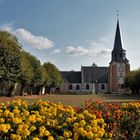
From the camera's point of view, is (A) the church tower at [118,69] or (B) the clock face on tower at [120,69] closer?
(A) the church tower at [118,69]

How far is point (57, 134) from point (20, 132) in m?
1.02

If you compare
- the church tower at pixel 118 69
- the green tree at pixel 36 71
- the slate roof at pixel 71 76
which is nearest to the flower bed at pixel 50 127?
the green tree at pixel 36 71

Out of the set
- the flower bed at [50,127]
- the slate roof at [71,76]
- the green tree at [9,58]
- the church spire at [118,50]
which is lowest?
the flower bed at [50,127]

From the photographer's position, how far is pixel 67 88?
424ft

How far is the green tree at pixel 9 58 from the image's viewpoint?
44153 millimetres

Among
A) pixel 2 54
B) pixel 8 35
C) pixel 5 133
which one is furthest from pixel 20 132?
pixel 8 35

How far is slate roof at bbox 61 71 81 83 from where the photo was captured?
129625 mm

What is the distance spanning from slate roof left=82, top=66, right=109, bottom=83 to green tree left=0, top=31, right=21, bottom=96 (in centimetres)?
8175

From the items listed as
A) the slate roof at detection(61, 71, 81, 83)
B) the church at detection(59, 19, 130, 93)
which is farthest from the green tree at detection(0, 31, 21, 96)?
the slate roof at detection(61, 71, 81, 83)

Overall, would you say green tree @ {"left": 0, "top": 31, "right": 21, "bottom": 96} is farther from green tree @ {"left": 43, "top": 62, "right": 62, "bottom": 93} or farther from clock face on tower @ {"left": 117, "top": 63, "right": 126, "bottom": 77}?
clock face on tower @ {"left": 117, "top": 63, "right": 126, "bottom": 77}

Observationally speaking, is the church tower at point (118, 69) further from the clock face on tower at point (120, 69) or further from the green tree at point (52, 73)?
the green tree at point (52, 73)

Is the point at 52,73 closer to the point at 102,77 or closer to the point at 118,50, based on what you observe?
the point at 118,50

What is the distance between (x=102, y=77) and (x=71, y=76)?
12040mm

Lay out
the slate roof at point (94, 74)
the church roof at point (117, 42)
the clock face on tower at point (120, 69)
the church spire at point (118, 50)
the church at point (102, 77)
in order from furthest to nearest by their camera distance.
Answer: the slate roof at point (94, 74) → the clock face on tower at point (120, 69) → the church at point (102, 77) → the church spire at point (118, 50) → the church roof at point (117, 42)
